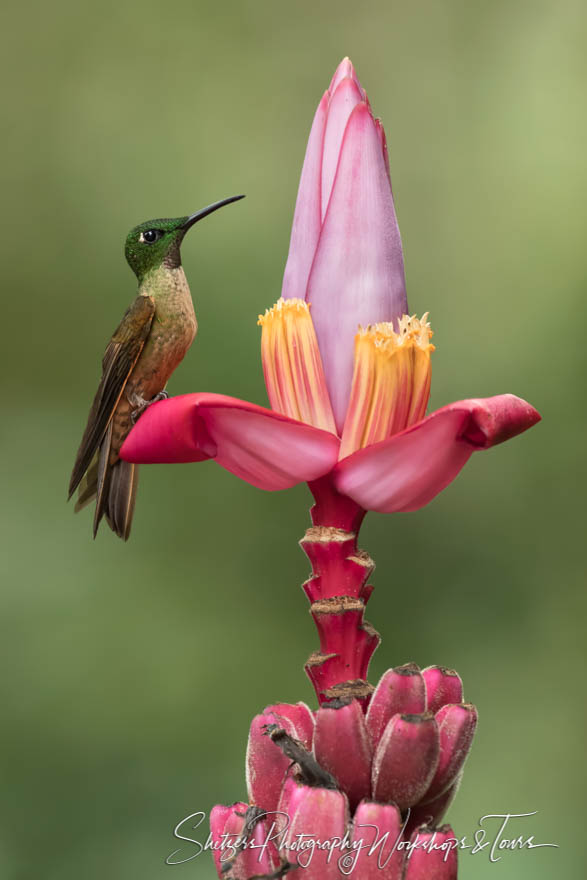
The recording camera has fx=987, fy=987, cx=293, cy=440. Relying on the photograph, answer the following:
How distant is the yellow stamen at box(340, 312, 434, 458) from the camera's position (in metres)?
0.39

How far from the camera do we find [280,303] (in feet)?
1.32

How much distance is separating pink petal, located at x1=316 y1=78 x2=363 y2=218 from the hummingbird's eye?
0.21 m

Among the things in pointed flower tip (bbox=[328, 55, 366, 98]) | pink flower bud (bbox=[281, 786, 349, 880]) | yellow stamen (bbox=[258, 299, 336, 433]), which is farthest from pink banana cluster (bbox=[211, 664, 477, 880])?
pointed flower tip (bbox=[328, 55, 366, 98])

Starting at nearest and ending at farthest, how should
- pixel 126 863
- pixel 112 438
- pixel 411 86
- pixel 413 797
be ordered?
pixel 413 797, pixel 112 438, pixel 126 863, pixel 411 86

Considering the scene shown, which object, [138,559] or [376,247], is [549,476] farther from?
[376,247]

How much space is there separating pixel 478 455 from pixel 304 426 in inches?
40.9

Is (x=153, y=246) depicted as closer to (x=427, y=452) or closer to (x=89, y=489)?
(x=89, y=489)

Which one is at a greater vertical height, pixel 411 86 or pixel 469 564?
pixel 411 86

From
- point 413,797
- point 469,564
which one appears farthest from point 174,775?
point 413,797

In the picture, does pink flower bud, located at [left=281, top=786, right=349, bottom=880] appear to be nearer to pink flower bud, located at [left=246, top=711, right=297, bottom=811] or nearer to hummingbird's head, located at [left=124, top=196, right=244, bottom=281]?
pink flower bud, located at [left=246, top=711, right=297, bottom=811]

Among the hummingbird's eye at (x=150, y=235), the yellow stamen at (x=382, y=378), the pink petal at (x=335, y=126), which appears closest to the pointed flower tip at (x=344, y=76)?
the pink petal at (x=335, y=126)

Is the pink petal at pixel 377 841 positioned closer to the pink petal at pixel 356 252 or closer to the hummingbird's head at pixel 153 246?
the pink petal at pixel 356 252

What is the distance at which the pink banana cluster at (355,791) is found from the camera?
1.10 ft

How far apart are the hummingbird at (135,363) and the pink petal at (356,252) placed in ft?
0.29
